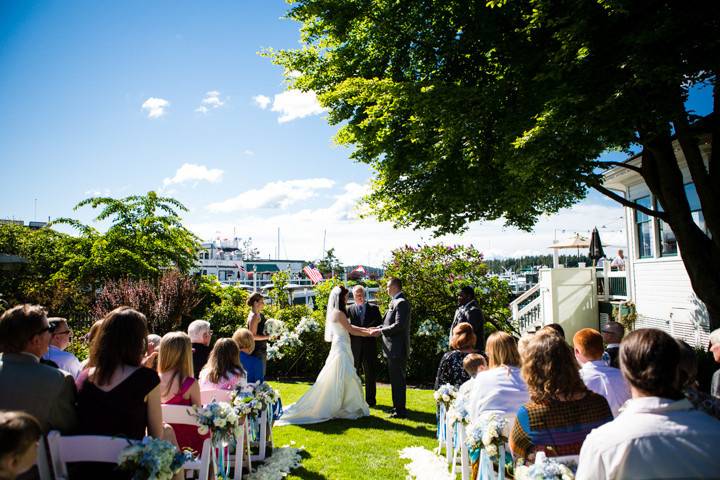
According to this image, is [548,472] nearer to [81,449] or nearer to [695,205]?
[81,449]

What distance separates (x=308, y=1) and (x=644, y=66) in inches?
290

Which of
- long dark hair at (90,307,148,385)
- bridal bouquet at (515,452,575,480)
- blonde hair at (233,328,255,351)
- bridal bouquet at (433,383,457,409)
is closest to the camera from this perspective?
bridal bouquet at (515,452,575,480)

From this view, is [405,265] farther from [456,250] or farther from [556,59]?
[556,59]

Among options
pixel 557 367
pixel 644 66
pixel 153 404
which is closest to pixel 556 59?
pixel 644 66

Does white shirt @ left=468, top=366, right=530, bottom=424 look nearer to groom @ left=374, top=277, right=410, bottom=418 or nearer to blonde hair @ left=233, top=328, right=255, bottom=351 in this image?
blonde hair @ left=233, top=328, right=255, bottom=351

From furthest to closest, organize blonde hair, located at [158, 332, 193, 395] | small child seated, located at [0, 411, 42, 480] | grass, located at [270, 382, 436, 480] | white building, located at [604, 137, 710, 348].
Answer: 1. white building, located at [604, 137, 710, 348]
2. grass, located at [270, 382, 436, 480]
3. blonde hair, located at [158, 332, 193, 395]
4. small child seated, located at [0, 411, 42, 480]

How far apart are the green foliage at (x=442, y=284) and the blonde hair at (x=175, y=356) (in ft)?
24.7

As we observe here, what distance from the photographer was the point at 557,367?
294 cm

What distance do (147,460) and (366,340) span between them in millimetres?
6197

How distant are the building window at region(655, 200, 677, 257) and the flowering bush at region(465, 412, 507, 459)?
1258 cm

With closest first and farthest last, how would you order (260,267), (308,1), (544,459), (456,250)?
(544,459), (308,1), (456,250), (260,267)

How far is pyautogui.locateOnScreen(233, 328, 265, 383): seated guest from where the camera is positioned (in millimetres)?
6352

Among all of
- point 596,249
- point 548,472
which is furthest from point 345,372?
point 596,249

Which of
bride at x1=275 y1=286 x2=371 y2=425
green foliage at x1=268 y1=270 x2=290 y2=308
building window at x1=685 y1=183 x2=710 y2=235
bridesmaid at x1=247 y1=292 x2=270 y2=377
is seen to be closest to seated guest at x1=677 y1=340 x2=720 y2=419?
bride at x1=275 y1=286 x2=371 y2=425
